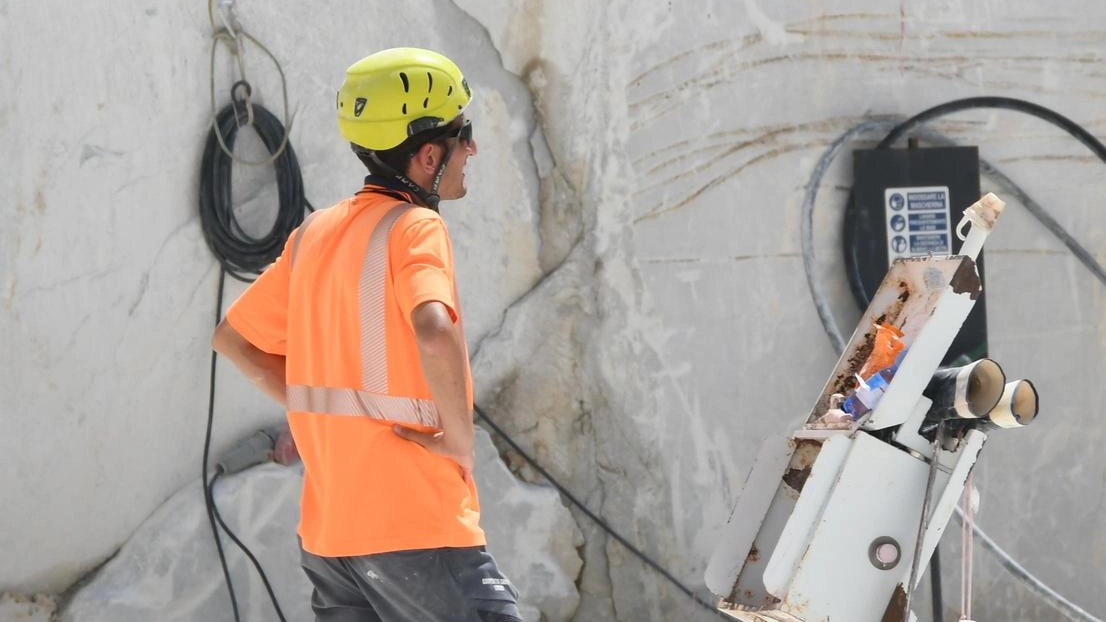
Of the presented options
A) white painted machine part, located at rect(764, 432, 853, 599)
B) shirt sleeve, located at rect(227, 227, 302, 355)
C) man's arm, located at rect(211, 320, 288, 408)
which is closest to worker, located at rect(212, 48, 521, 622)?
shirt sleeve, located at rect(227, 227, 302, 355)

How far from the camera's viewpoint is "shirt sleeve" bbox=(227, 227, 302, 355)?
2.80 m

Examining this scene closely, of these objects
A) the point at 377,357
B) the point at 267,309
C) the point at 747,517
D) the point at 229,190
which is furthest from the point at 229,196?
the point at 747,517

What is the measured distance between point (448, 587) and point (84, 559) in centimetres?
181

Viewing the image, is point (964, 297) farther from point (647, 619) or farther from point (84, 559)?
point (84, 559)

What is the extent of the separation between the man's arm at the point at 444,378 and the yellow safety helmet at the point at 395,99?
429 millimetres

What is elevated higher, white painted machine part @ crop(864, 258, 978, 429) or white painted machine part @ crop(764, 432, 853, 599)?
white painted machine part @ crop(864, 258, 978, 429)

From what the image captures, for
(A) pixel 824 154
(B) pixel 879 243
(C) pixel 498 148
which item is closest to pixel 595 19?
(C) pixel 498 148

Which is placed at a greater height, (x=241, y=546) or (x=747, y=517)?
(x=747, y=517)

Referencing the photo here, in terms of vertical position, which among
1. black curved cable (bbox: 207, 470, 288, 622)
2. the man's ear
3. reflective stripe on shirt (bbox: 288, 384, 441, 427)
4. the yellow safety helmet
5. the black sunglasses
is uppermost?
the yellow safety helmet

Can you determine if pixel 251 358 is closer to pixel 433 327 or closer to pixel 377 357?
pixel 377 357

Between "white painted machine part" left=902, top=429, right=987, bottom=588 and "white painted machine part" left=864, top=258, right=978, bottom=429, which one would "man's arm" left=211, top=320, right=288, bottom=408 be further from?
"white painted machine part" left=902, top=429, right=987, bottom=588

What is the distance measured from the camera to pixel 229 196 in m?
3.98

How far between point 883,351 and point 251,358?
130 centimetres

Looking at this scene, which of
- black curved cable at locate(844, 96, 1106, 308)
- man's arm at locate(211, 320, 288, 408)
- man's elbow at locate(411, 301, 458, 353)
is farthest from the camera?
black curved cable at locate(844, 96, 1106, 308)
